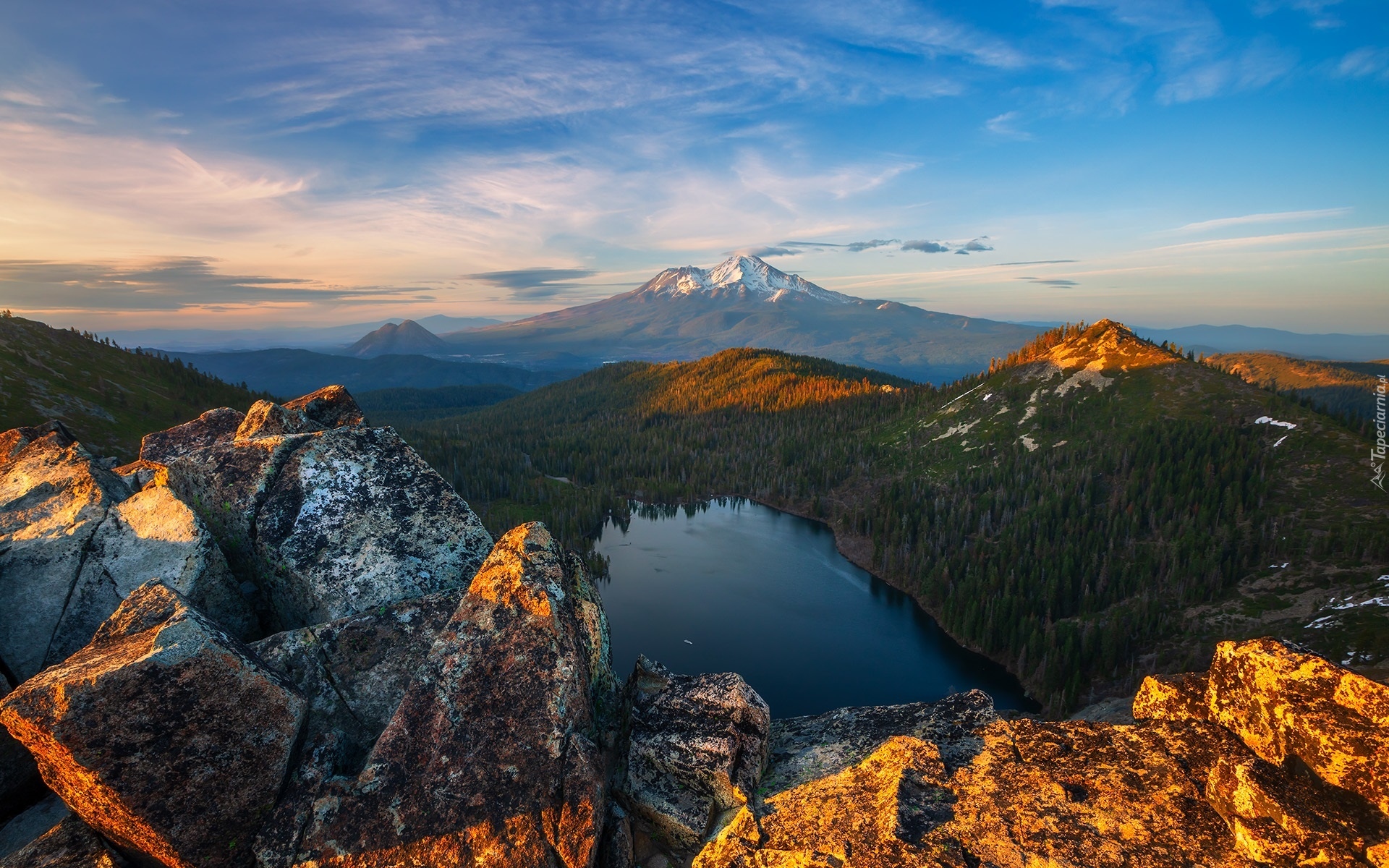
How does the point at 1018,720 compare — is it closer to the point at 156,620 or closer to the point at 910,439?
the point at 156,620

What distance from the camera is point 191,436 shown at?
54.6ft

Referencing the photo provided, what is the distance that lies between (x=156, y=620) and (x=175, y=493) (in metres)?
5.07

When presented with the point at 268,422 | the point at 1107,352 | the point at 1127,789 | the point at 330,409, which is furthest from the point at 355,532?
the point at 1107,352

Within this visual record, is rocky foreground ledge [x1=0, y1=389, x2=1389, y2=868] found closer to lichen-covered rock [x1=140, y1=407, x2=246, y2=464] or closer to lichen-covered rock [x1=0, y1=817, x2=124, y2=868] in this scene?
lichen-covered rock [x1=0, y1=817, x2=124, y2=868]

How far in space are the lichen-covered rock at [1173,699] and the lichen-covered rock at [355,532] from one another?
12.7 meters

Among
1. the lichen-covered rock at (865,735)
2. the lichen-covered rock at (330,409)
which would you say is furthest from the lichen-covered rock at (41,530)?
the lichen-covered rock at (865,735)

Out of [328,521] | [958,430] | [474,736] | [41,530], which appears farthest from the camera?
[958,430]

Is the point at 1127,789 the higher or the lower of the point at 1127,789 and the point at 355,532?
the lower

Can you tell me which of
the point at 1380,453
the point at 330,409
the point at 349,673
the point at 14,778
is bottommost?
the point at 1380,453

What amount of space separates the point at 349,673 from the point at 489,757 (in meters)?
3.40

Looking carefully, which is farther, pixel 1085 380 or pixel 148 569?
pixel 1085 380

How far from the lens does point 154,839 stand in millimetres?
7160

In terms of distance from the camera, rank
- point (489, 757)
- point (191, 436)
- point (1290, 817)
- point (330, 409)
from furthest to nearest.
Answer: point (330, 409), point (191, 436), point (489, 757), point (1290, 817)

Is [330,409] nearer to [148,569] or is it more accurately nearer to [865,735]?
[148,569]
